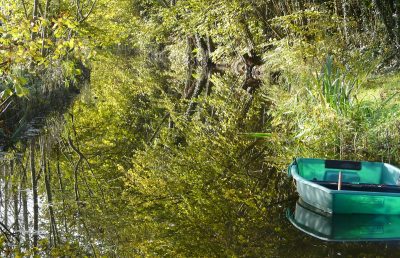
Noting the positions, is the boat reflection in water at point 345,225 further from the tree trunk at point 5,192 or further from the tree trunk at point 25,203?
the tree trunk at point 5,192

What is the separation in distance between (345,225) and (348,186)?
0.77 meters

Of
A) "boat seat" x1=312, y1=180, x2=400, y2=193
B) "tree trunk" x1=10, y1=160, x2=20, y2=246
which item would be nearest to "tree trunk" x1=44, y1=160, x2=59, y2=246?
"tree trunk" x1=10, y1=160, x2=20, y2=246

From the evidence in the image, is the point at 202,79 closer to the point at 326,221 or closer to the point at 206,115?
the point at 206,115

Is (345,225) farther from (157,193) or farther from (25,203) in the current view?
(25,203)

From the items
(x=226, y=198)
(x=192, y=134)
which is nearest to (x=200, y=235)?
(x=226, y=198)

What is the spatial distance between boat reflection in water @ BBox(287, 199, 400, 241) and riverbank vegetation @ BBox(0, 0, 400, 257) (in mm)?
271

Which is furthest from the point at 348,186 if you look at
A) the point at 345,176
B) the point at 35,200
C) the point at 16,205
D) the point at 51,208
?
the point at 16,205

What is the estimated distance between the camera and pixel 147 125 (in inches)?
582

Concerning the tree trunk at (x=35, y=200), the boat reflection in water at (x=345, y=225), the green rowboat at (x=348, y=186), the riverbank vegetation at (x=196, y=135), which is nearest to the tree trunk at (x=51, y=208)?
the riverbank vegetation at (x=196, y=135)

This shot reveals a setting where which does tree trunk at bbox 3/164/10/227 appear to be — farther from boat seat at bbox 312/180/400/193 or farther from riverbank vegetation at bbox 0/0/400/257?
boat seat at bbox 312/180/400/193

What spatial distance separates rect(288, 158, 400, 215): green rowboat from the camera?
737cm

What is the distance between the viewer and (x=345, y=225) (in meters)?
7.36

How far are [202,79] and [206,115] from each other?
345 inches

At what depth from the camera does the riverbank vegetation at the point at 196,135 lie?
698 cm
